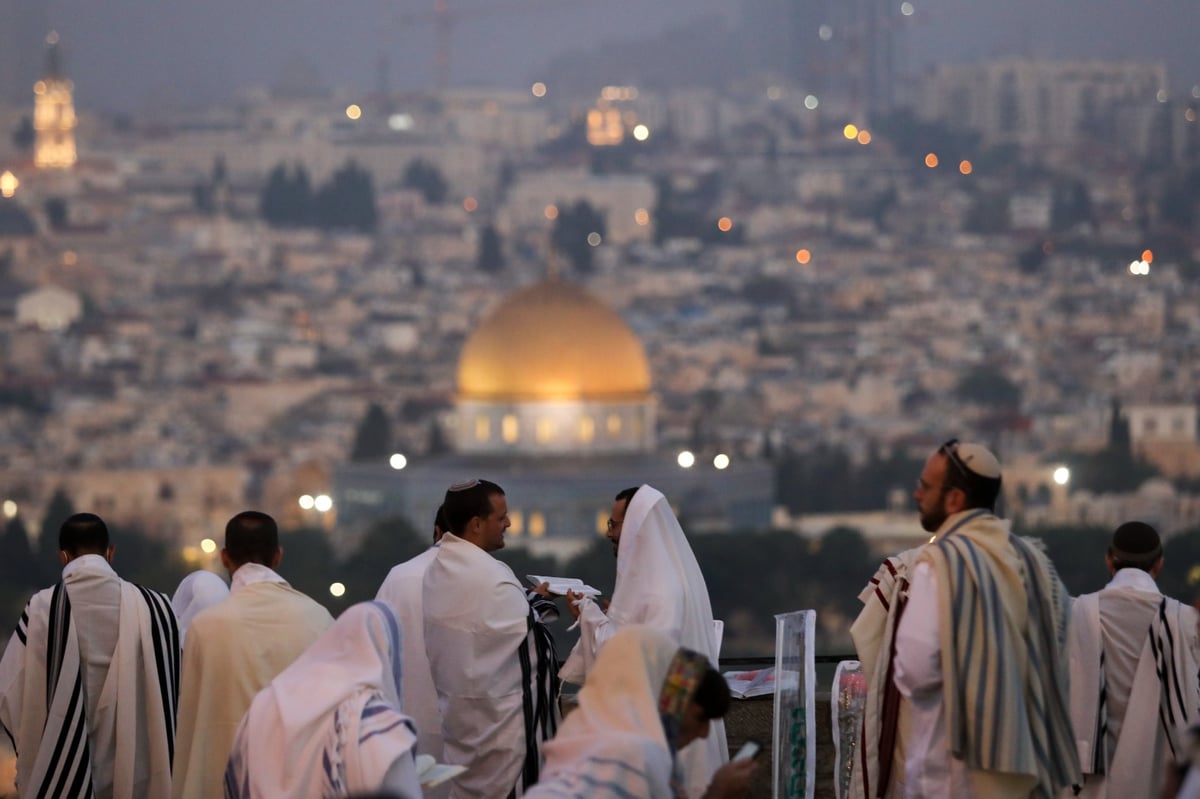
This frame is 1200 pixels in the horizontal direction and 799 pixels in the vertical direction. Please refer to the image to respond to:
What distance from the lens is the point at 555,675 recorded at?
5723 millimetres

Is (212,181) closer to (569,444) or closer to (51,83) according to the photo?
(51,83)

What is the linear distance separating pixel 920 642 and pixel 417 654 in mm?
1248

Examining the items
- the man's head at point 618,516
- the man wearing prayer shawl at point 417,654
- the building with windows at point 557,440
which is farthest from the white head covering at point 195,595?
the building with windows at point 557,440

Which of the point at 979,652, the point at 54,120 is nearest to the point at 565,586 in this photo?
the point at 979,652

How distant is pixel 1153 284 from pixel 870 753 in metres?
69.2

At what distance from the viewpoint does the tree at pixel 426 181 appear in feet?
306

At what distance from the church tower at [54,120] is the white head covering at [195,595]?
75.8 metres

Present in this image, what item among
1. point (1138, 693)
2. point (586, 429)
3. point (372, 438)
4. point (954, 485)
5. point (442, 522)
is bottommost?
point (372, 438)

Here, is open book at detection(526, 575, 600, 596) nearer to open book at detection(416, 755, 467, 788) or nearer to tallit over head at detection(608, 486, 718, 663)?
tallit over head at detection(608, 486, 718, 663)

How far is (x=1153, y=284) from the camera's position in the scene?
73125mm

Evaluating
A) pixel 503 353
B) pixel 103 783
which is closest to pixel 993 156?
pixel 503 353

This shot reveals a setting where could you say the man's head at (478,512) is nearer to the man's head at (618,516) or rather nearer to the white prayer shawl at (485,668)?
the white prayer shawl at (485,668)

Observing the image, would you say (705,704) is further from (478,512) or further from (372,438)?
(372,438)

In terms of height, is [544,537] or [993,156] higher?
[993,156]
